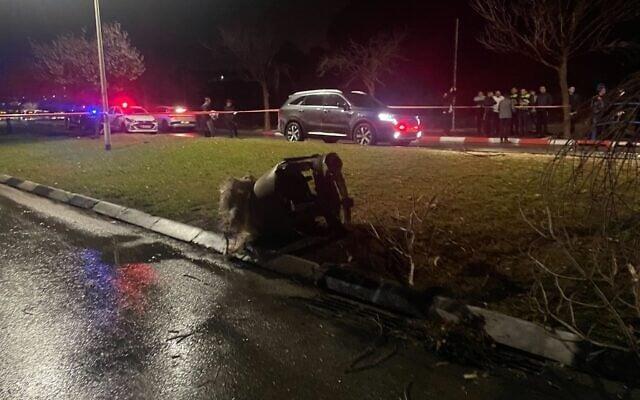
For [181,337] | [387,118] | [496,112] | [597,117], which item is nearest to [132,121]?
[387,118]

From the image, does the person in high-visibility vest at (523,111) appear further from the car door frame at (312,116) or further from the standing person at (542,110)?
the car door frame at (312,116)

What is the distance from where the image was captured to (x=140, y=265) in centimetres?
639

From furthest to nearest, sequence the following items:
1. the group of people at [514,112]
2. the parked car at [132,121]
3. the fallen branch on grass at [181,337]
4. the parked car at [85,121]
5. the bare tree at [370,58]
Answer: the bare tree at [370,58] → the parked car at [132,121] → the parked car at [85,121] → the group of people at [514,112] → the fallen branch on grass at [181,337]

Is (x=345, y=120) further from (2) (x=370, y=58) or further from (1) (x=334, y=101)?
(2) (x=370, y=58)

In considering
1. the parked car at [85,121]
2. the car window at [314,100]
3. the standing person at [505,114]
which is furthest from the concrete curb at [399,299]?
the parked car at [85,121]

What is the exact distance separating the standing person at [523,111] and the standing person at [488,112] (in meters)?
0.92

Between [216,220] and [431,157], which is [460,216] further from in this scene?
[431,157]

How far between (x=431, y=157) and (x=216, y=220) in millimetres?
5146

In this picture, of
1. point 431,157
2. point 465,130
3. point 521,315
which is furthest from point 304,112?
point 521,315

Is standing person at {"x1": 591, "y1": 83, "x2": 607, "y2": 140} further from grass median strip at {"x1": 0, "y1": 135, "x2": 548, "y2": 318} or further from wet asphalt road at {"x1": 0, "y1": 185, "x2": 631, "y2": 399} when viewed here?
grass median strip at {"x1": 0, "y1": 135, "x2": 548, "y2": 318}

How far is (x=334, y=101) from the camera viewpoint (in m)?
16.8

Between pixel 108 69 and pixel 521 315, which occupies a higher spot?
pixel 108 69

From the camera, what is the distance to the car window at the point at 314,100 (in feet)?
56.4

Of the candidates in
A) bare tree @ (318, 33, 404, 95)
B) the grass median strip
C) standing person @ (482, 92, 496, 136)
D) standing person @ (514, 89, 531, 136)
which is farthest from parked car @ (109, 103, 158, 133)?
standing person @ (514, 89, 531, 136)
